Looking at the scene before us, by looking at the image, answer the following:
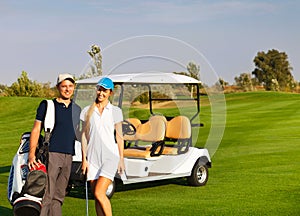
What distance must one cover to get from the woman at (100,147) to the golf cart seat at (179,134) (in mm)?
3222

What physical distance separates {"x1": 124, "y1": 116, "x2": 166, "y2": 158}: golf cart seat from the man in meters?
2.91

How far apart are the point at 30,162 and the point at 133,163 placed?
3.13m

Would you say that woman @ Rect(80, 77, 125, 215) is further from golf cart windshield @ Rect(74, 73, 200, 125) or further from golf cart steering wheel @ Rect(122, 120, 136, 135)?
golf cart steering wheel @ Rect(122, 120, 136, 135)

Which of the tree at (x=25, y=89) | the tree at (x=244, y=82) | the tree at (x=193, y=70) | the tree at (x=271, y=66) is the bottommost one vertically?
the tree at (x=193, y=70)

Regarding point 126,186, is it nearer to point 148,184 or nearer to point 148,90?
point 148,184

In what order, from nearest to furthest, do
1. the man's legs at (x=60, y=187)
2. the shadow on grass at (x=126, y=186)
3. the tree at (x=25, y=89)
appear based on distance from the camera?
the man's legs at (x=60, y=187), the shadow on grass at (x=126, y=186), the tree at (x=25, y=89)

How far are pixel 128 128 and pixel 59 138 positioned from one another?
3.57m

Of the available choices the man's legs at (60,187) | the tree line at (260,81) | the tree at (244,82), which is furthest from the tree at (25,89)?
the man's legs at (60,187)

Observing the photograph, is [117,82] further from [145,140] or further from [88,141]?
[88,141]

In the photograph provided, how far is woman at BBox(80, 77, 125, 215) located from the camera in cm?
593

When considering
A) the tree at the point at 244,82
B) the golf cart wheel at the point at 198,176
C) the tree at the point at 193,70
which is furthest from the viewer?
the tree at the point at 244,82

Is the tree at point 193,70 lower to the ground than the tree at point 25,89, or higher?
lower

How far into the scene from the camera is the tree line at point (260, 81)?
1610 inches

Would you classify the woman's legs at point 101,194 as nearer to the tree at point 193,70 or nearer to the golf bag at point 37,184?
the golf bag at point 37,184
